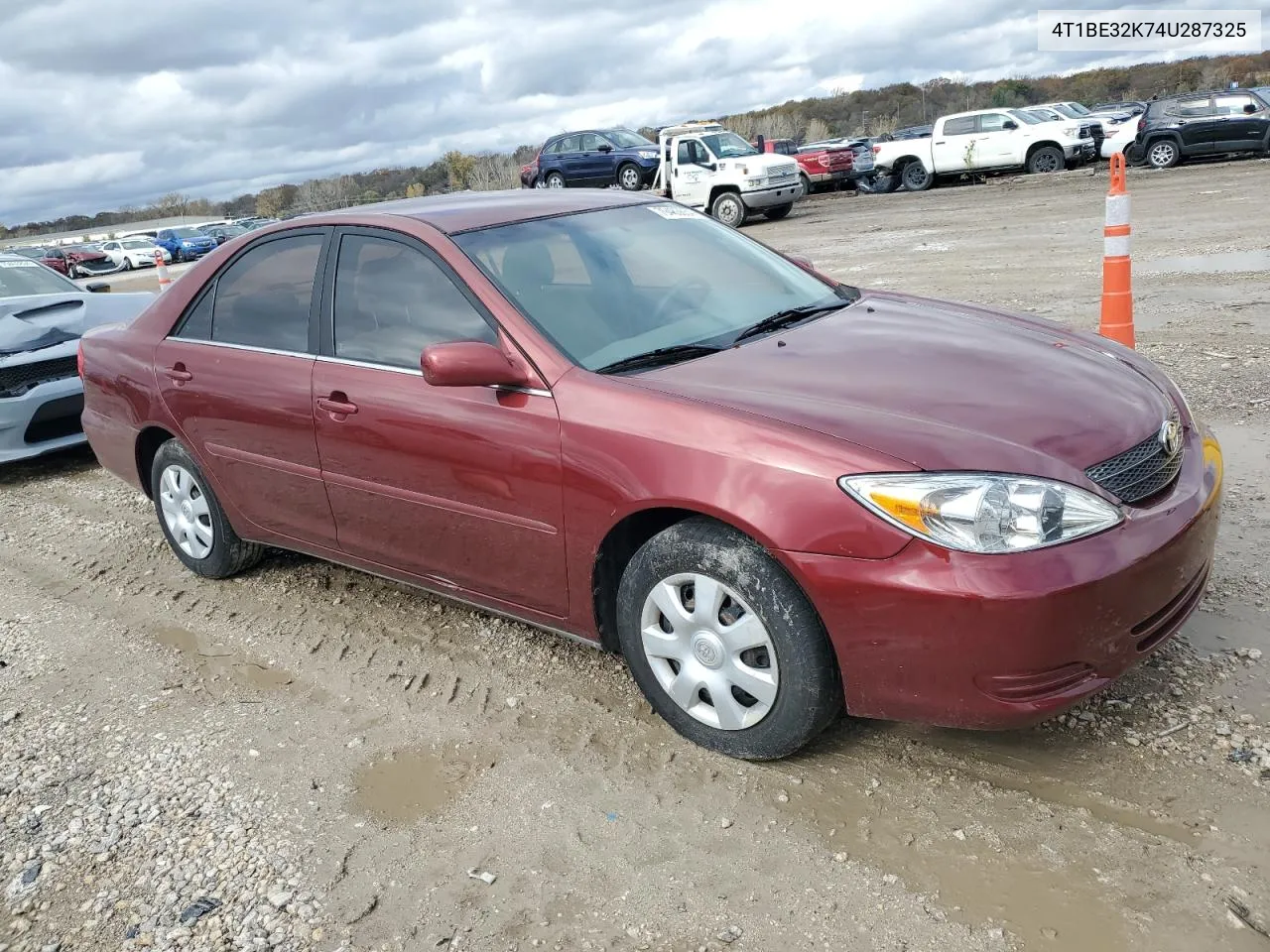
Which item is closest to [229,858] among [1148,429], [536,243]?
[536,243]

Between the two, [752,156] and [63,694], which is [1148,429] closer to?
[63,694]

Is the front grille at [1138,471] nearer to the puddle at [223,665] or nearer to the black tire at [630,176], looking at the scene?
the puddle at [223,665]

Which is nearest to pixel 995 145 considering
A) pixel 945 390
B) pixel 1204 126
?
pixel 1204 126

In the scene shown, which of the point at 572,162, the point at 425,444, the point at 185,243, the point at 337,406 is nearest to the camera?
the point at 425,444

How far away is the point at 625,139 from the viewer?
83.4 ft

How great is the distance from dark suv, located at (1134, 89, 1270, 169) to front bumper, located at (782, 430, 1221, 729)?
73.0ft

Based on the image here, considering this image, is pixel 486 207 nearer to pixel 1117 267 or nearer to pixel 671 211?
pixel 671 211

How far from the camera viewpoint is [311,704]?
12.2ft

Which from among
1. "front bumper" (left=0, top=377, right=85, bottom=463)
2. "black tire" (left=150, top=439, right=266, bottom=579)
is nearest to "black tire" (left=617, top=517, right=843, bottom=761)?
"black tire" (left=150, top=439, right=266, bottom=579)

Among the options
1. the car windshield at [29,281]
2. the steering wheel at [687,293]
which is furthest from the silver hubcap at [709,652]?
the car windshield at [29,281]

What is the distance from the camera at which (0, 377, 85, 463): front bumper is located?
6.92m

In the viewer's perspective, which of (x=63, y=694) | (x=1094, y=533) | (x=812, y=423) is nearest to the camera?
(x=1094, y=533)

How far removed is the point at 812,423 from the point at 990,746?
109 cm

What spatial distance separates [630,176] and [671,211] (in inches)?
852
